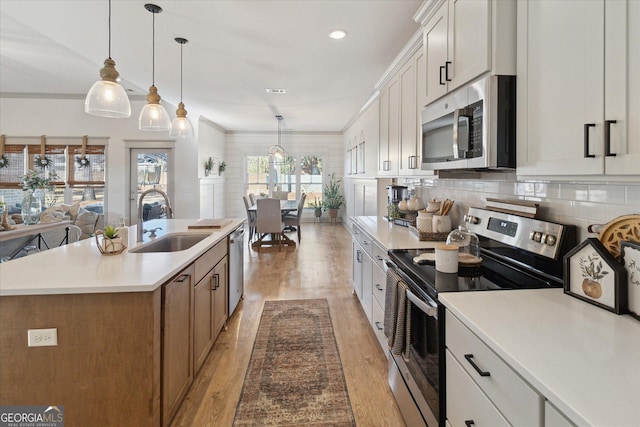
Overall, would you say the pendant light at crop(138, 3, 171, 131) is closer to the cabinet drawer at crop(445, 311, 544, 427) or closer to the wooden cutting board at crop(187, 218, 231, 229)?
the wooden cutting board at crop(187, 218, 231, 229)

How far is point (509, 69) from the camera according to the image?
1.41m

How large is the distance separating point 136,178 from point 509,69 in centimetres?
725

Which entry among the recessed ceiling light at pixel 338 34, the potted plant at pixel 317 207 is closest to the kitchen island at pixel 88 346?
the recessed ceiling light at pixel 338 34

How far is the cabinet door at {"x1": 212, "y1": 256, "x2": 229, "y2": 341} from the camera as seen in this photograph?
2.52 metres

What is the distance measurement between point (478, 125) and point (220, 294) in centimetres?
219

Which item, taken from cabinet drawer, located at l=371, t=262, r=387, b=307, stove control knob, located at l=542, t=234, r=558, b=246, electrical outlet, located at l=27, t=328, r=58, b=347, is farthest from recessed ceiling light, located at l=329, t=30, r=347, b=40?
electrical outlet, located at l=27, t=328, r=58, b=347

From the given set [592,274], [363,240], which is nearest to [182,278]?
[363,240]

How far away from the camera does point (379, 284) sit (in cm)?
247

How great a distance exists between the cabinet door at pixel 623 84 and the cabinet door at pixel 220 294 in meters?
2.33

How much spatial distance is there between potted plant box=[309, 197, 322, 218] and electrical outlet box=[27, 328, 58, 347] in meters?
8.04

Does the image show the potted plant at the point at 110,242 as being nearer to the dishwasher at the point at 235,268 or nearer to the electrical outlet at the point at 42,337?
the electrical outlet at the point at 42,337

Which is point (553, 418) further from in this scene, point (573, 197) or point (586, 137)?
point (573, 197)

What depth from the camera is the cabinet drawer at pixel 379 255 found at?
90.7 inches

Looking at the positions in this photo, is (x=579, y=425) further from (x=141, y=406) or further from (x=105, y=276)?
(x=105, y=276)
